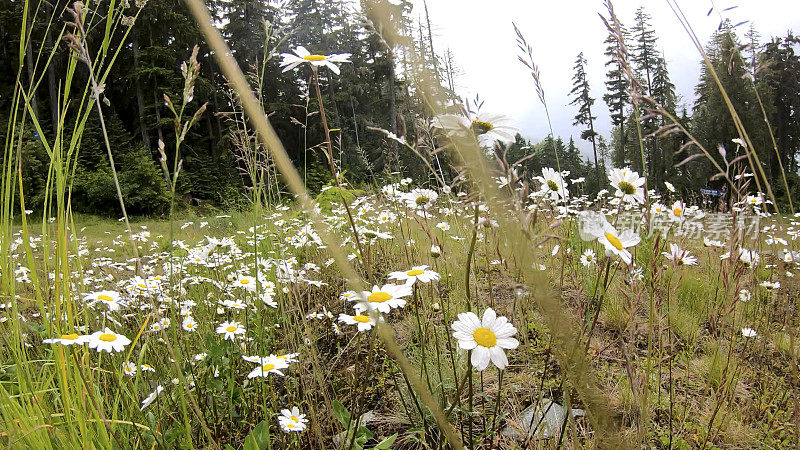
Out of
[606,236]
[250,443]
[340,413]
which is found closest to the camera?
[606,236]

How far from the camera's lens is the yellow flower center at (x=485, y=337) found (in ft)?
2.27

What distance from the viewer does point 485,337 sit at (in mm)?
702

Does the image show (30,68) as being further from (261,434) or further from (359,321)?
(359,321)

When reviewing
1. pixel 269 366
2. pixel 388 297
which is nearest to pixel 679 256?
pixel 388 297

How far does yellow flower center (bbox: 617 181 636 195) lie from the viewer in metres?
1.04

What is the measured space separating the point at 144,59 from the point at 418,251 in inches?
629

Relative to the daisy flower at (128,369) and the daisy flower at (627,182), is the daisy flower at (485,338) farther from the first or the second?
the daisy flower at (128,369)

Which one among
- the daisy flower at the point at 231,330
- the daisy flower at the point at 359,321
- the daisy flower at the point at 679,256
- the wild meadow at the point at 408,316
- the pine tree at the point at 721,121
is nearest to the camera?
the wild meadow at the point at 408,316

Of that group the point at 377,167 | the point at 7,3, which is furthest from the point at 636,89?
the point at 7,3

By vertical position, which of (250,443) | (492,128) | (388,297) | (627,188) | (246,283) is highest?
(492,128)

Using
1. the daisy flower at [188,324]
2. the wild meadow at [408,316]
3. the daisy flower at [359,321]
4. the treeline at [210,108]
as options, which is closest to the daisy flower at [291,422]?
the wild meadow at [408,316]

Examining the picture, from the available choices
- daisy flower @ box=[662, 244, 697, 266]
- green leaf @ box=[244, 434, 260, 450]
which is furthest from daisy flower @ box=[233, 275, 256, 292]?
daisy flower @ box=[662, 244, 697, 266]

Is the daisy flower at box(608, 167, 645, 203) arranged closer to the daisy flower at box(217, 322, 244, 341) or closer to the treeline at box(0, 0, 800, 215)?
the daisy flower at box(217, 322, 244, 341)

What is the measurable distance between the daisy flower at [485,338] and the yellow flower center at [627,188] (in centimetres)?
56
